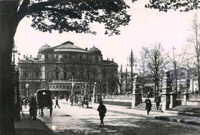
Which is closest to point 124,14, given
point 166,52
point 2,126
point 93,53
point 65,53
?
point 2,126

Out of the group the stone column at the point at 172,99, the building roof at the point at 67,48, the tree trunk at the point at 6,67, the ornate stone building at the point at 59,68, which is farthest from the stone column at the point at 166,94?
the building roof at the point at 67,48

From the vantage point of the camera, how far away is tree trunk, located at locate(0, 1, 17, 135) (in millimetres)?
11086

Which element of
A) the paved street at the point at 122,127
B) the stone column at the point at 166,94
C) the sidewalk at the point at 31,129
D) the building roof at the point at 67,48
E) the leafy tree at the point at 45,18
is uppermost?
the building roof at the point at 67,48

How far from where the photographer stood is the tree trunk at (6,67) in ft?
36.4

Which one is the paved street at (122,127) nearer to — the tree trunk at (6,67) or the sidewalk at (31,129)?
the sidewalk at (31,129)

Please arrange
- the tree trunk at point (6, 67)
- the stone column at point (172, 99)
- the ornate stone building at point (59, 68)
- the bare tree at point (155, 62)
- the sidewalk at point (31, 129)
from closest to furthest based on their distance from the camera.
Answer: the tree trunk at point (6, 67), the sidewalk at point (31, 129), the stone column at point (172, 99), the bare tree at point (155, 62), the ornate stone building at point (59, 68)

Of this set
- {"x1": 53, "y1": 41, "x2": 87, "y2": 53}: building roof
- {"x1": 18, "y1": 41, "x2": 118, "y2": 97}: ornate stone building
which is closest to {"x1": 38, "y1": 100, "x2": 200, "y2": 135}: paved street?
{"x1": 18, "y1": 41, "x2": 118, "y2": 97}: ornate stone building

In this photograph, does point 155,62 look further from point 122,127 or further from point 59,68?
point 59,68

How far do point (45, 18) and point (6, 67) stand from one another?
509 centimetres

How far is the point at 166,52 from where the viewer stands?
179 feet

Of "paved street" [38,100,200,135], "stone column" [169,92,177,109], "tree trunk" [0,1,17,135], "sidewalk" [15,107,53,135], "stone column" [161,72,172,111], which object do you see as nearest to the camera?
"tree trunk" [0,1,17,135]

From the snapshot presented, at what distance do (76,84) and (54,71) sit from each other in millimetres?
11377

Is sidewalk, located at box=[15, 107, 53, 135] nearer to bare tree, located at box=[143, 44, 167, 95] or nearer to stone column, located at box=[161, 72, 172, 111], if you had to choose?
stone column, located at box=[161, 72, 172, 111]

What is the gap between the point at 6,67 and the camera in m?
11.4
